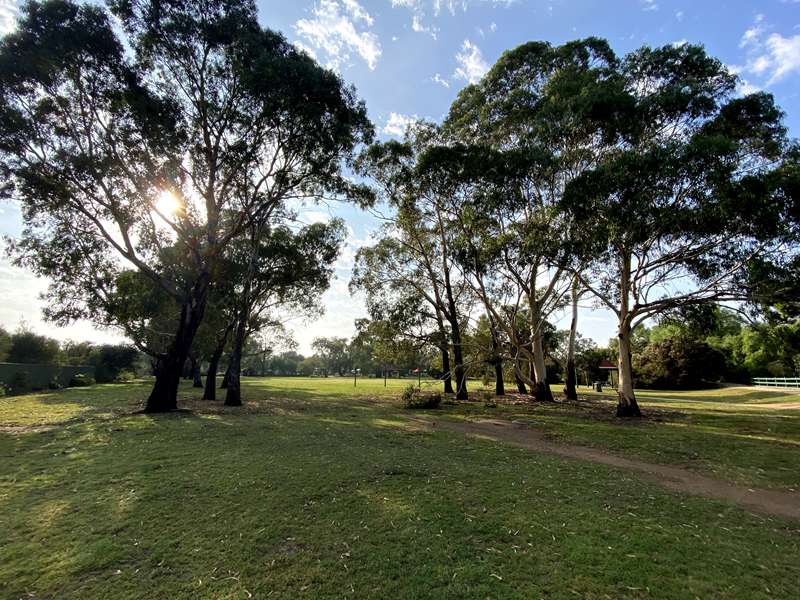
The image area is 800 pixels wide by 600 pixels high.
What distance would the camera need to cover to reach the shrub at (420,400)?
61.5ft

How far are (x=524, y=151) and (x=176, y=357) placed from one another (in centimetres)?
1542

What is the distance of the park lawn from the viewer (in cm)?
765

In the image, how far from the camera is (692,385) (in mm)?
Result: 39250

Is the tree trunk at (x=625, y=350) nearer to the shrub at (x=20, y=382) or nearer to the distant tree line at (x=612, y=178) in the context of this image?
the distant tree line at (x=612, y=178)

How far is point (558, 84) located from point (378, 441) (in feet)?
46.5

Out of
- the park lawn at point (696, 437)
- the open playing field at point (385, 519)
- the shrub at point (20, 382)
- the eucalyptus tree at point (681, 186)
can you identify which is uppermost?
the eucalyptus tree at point (681, 186)

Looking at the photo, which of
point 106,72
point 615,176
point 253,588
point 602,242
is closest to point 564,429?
point 602,242

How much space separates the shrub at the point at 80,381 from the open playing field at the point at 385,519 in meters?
29.2

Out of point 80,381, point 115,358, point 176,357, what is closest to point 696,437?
point 176,357

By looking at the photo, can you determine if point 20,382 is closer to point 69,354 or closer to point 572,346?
point 69,354

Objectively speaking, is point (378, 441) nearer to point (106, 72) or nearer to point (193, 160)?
point (193, 160)

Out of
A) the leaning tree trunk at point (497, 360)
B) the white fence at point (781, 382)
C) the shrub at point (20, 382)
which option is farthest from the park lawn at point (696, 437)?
the shrub at point (20, 382)

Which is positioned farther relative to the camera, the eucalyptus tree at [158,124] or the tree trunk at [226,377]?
the tree trunk at [226,377]

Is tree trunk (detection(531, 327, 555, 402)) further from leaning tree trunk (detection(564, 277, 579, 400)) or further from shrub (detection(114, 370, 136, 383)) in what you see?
shrub (detection(114, 370, 136, 383))
